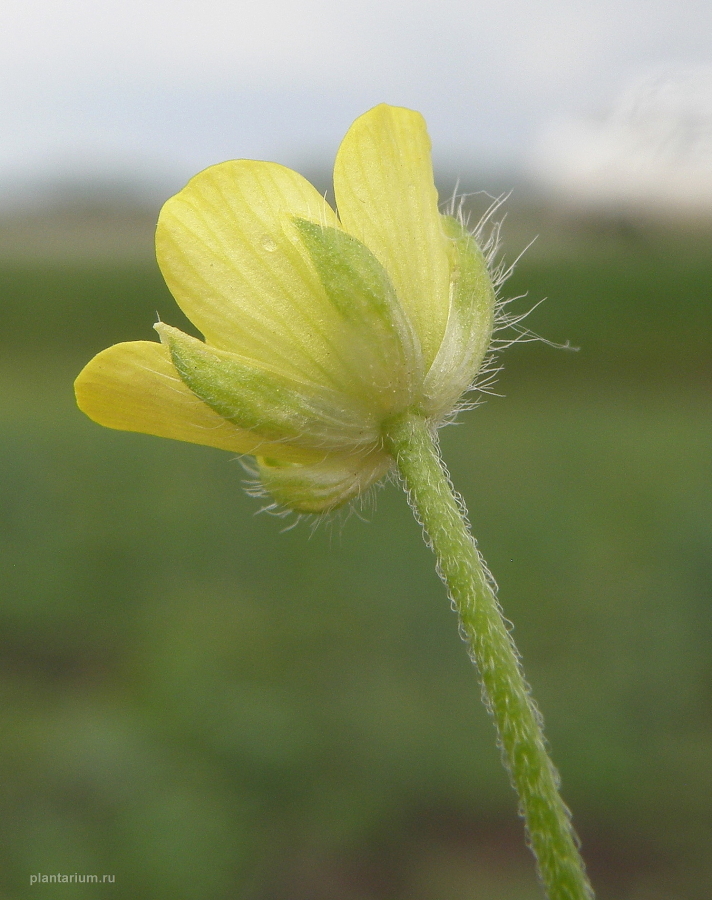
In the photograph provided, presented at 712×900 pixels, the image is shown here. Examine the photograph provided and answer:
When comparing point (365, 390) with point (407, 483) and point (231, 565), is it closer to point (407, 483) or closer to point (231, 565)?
point (407, 483)

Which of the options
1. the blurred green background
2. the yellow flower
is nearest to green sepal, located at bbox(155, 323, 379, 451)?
the yellow flower

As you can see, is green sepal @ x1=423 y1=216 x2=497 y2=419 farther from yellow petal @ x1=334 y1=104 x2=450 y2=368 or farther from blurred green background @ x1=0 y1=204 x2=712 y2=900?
blurred green background @ x1=0 y1=204 x2=712 y2=900

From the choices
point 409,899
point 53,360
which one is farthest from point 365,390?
point 53,360

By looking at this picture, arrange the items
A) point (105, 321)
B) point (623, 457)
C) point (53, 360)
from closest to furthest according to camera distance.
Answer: point (623, 457) < point (53, 360) < point (105, 321)

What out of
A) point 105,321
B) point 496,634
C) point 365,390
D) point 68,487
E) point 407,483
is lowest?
point 496,634

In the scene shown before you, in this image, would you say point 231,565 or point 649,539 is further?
point 649,539

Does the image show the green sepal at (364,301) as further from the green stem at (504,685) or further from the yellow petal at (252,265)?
the green stem at (504,685)

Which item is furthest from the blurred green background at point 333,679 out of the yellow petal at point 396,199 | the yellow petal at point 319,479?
the yellow petal at point 396,199
